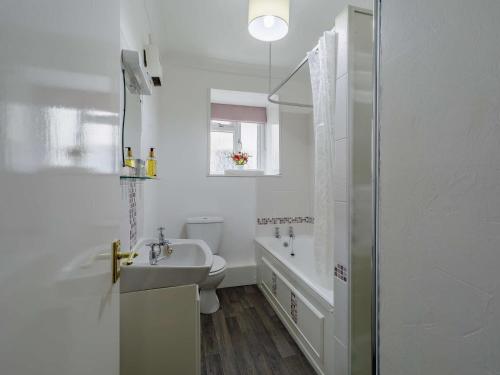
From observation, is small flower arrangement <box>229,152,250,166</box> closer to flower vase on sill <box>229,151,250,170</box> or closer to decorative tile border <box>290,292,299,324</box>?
flower vase on sill <box>229,151,250,170</box>

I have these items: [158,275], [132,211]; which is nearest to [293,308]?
[158,275]

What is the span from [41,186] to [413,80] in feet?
2.45

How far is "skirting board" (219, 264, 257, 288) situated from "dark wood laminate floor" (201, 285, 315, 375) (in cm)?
31

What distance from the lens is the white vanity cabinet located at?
3.35ft

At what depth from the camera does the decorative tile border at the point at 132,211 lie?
139cm

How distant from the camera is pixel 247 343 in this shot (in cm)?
174

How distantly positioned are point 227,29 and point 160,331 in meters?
2.30

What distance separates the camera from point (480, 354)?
432 mm

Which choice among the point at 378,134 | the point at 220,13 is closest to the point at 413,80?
the point at 378,134

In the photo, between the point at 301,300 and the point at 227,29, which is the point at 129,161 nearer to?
the point at 301,300

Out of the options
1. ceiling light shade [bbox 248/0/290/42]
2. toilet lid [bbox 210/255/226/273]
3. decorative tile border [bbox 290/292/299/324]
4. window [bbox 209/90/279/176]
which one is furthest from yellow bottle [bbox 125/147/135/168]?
window [bbox 209/90/279/176]

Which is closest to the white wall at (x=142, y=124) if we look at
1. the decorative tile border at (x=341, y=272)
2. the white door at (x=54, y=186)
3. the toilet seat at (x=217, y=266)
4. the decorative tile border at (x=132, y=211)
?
the decorative tile border at (x=132, y=211)

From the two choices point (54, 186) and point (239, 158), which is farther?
point (239, 158)

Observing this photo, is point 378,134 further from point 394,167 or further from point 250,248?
point 250,248
